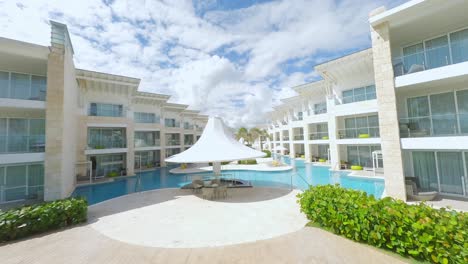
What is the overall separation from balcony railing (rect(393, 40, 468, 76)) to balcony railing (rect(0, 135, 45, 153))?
845 inches

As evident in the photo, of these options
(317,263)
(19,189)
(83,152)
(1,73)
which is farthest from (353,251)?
(83,152)

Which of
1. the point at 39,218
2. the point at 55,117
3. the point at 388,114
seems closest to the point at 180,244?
the point at 39,218

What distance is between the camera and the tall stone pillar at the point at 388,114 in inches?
370

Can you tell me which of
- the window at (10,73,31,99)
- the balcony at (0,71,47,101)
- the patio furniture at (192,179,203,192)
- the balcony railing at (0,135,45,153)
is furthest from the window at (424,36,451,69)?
the balcony railing at (0,135,45,153)

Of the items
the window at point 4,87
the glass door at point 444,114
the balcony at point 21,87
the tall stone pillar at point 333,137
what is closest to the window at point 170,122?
the balcony at point 21,87

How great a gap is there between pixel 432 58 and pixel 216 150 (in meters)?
12.7

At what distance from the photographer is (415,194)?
959cm

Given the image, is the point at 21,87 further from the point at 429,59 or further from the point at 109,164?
the point at 429,59

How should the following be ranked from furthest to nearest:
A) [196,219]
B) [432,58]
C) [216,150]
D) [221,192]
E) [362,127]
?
[362,127] → [216,150] → [221,192] → [432,58] → [196,219]

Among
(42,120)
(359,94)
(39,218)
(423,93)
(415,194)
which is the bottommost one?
(415,194)

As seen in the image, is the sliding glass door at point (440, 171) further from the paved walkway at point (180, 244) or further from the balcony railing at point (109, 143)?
the balcony railing at point (109, 143)

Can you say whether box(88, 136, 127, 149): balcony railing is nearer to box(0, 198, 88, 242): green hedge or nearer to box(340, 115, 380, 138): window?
box(0, 198, 88, 242): green hedge

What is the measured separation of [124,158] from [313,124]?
2540 cm

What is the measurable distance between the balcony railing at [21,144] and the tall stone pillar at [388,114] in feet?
65.5
